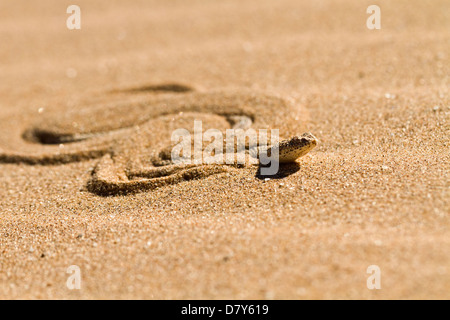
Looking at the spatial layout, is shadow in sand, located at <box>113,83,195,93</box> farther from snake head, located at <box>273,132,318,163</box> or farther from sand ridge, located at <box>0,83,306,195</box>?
snake head, located at <box>273,132,318,163</box>

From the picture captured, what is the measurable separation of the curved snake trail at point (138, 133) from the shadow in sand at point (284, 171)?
0.22 feet

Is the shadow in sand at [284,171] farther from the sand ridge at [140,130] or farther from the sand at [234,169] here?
the sand ridge at [140,130]

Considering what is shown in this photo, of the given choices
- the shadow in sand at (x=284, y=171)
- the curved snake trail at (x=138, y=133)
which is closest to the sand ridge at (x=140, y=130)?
the curved snake trail at (x=138, y=133)

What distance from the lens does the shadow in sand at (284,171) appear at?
9.78ft

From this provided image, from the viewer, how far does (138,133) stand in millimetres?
3713

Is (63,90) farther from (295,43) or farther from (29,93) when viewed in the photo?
(295,43)

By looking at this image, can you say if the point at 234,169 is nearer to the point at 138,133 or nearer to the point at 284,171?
the point at 284,171

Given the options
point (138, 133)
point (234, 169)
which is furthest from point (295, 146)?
point (138, 133)

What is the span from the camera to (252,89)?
417cm

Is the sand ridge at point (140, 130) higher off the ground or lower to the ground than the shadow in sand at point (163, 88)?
lower

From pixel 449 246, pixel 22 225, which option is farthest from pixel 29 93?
pixel 449 246

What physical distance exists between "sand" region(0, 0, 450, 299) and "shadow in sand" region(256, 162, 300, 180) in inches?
0.7

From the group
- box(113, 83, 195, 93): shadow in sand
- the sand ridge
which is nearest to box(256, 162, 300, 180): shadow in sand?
the sand ridge

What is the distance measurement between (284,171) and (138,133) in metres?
1.36
